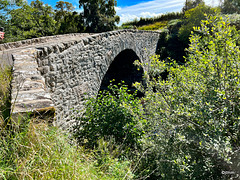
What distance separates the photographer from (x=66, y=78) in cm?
459

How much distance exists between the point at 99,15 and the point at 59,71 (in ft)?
67.4

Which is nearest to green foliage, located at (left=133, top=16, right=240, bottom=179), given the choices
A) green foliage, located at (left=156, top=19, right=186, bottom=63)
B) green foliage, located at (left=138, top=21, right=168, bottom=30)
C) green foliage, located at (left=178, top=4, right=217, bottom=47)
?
green foliage, located at (left=178, top=4, right=217, bottom=47)

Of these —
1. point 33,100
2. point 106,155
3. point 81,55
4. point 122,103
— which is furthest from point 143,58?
point 33,100

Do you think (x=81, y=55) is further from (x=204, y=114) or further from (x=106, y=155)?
(x=204, y=114)

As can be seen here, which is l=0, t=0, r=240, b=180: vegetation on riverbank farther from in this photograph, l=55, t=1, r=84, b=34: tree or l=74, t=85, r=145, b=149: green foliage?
l=55, t=1, r=84, b=34: tree

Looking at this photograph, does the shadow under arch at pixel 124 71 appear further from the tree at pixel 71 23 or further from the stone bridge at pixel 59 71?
the tree at pixel 71 23

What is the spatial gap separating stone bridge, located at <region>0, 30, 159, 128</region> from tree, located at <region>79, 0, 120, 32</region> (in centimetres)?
1605

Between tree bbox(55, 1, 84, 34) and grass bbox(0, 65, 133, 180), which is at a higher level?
tree bbox(55, 1, 84, 34)

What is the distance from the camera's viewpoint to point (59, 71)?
4.25m

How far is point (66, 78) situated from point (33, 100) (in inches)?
106

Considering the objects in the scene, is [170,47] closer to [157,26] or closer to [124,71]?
[124,71]

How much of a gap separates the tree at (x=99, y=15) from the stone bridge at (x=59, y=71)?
1605 cm

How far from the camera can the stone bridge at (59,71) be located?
2.16m

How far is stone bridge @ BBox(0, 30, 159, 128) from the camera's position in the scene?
7.07 feet
